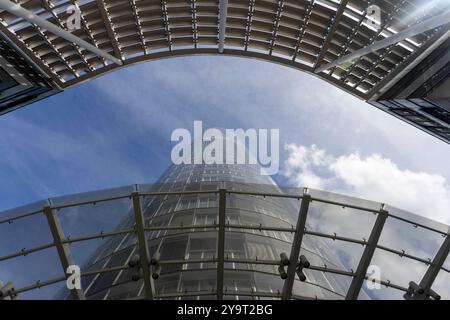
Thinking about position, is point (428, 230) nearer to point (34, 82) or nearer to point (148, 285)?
point (148, 285)

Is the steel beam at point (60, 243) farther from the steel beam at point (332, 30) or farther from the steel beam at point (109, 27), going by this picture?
the steel beam at point (332, 30)

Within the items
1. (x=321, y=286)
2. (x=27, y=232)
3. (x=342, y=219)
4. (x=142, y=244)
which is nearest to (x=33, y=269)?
(x=27, y=232)

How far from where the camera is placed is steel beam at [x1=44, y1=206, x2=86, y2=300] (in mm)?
12709

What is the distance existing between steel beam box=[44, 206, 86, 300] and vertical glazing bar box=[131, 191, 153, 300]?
99.5 inches

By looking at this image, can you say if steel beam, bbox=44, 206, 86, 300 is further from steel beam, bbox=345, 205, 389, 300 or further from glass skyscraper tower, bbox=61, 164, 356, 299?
steel beam, bbox=345, 205, 389, 300

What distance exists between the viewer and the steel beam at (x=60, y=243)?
12.7 m

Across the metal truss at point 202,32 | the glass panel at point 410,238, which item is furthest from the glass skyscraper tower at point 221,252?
the metal truss at point 202,32

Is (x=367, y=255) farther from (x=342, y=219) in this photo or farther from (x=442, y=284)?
(x=442, y=284)

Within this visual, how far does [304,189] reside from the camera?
13.4 m

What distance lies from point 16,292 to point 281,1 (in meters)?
27.6

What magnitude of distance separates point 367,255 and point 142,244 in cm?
851

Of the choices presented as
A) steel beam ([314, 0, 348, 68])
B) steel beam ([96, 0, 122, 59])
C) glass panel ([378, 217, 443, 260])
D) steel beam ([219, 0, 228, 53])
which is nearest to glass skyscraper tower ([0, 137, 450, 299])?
glass panel ([378, 217, 443, 260])

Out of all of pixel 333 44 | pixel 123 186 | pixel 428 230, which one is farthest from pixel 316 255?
pixel 333 44

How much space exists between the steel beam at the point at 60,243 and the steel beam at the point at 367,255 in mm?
10316
